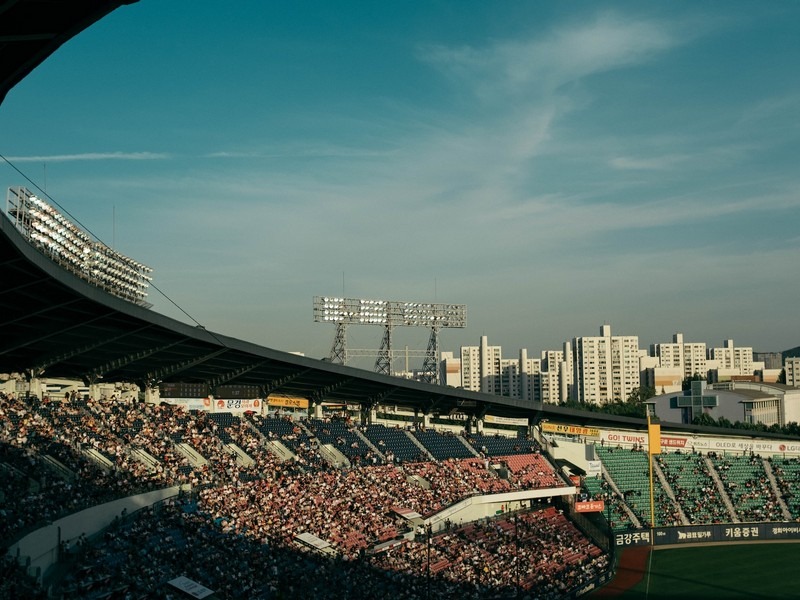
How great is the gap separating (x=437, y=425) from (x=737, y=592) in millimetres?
24827

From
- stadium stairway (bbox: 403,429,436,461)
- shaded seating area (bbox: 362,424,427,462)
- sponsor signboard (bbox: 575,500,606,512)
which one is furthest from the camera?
stadium stairway (bbox: 403,429,436,461)

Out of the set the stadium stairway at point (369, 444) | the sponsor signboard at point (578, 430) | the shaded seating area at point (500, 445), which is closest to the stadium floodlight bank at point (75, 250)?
the stadium stairway at point (369, 444)

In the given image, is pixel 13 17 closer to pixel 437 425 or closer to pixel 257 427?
pixel 257 427

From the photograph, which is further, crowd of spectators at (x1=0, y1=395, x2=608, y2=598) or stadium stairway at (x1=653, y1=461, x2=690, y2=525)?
stadium stairway at (x1=653, y1=461, x2=690, y2=525)

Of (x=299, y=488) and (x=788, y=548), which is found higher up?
(x=299, y=488)

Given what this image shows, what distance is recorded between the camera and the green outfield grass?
146 ft

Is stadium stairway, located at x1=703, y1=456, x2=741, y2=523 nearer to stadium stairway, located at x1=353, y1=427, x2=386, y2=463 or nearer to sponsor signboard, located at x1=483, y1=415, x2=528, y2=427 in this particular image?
sponsor signboard, located at x1=483, y1=415, x2=528, y2=427

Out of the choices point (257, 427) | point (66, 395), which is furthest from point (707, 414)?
point (66, 395)

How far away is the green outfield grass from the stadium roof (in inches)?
1550

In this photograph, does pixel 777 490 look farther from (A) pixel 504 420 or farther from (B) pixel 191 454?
(B) pixel 191 454

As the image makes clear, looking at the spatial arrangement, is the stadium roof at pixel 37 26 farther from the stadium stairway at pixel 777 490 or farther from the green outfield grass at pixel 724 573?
the stadium stairway at pixel 777 490

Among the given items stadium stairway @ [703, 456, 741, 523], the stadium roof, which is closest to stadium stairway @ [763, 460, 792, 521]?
stadium stairway @ [703, 456, 741, 523]

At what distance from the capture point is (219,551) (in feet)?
111

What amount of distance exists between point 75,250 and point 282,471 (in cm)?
1630
